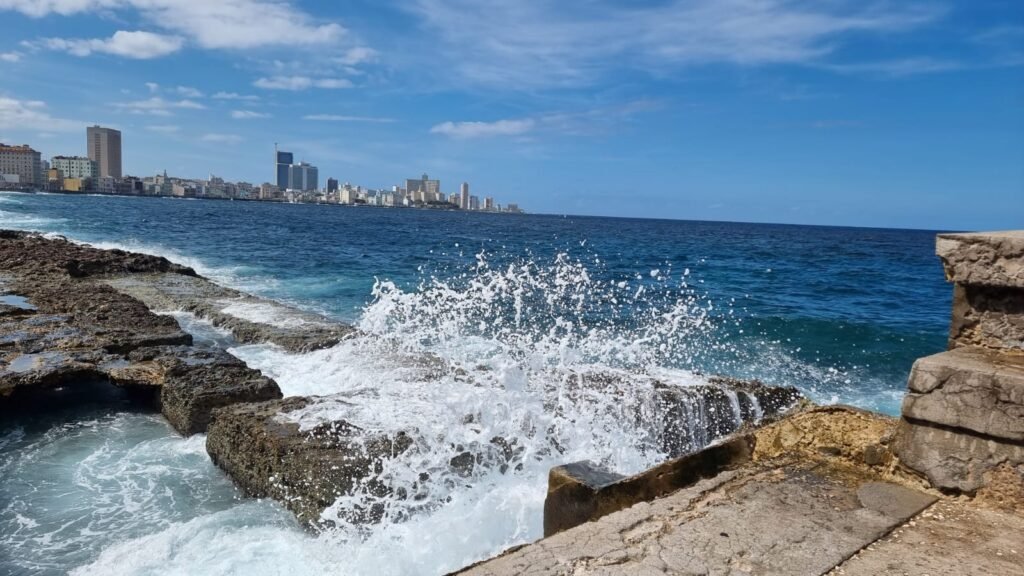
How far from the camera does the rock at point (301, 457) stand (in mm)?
4569

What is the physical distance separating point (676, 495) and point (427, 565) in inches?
76.4

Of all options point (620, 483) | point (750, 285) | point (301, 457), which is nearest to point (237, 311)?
point (301, 457)

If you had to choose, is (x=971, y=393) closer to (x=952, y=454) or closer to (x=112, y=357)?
(x=952, y=454)

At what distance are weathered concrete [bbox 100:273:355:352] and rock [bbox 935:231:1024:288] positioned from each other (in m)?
8.00

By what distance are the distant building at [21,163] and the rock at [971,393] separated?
16724cm

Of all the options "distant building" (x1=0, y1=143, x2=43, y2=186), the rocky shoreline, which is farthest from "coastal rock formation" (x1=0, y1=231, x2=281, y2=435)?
"distant building" (x1=0, y1=143, x2=43, y2=186)

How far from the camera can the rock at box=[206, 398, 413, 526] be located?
180 inches

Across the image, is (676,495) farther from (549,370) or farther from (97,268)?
(97,268)

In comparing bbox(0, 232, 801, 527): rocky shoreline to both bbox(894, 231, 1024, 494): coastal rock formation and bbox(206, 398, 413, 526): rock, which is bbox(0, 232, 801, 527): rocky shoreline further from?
bbox(894, 231, 1024, 494): coastal rock formation

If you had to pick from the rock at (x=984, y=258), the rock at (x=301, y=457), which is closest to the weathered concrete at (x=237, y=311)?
the rock at (x=301, y=457)


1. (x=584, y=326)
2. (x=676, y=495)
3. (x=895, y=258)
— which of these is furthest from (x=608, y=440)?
(x=895, y=258)

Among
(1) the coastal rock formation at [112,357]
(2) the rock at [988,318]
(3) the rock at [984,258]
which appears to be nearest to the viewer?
(3) the rock at [984,258]

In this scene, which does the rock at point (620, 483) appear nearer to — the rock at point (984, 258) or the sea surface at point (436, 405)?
the sea surface at point (436, 405)

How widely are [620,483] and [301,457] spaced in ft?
8.52
